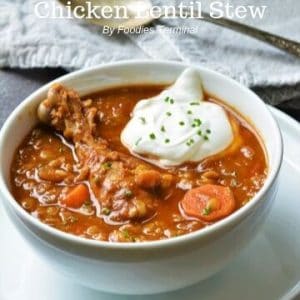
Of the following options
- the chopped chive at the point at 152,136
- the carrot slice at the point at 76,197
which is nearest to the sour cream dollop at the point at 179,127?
the chopped chive at the point at 152,136

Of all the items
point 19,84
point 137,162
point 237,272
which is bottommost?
point 19,84

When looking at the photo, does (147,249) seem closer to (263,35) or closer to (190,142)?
(190,142)

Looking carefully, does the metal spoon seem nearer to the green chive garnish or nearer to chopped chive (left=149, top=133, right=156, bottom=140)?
chopped chive (left=149, top=133, right=156, bottom=140)

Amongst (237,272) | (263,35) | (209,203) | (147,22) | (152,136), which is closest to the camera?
(209,203)

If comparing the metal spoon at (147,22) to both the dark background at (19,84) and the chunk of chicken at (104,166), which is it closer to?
the dark background at (19,84)

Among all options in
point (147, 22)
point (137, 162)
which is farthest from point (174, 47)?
point (137, 162)

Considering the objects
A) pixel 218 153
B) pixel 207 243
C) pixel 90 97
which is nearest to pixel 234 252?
pixel 207 243

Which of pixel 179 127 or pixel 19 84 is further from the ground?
pixel 179 127

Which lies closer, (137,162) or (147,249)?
(147,249)
